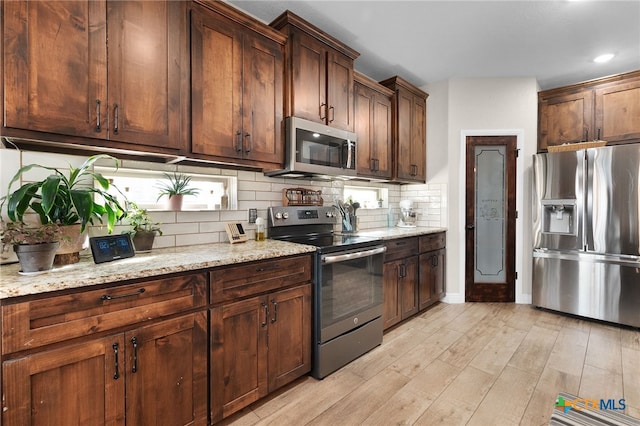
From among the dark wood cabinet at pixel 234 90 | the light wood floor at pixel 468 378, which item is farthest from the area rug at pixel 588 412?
the dark wood cabinet at pixel 234 90

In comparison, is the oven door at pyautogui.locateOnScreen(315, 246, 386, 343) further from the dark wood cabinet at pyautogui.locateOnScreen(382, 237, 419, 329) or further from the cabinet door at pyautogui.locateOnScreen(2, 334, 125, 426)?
the cabinet door at pyautogui.locateOnScreen(2, 334, 125, 426)

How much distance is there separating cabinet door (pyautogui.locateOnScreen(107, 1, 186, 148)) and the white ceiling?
2.74 feet

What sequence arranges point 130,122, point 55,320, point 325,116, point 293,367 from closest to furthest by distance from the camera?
point 55,320 → point 130,122 → point 293,367 → point 325,116

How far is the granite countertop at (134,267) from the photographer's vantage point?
43.4 inches

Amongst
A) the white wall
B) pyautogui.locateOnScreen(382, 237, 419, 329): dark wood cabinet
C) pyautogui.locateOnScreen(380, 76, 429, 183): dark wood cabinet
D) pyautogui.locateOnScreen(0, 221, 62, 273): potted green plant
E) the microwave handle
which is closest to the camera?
pyautogui.locateOnScreen(0, 221, 62, 273): potted green plant

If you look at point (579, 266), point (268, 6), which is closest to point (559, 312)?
point (579, 266)

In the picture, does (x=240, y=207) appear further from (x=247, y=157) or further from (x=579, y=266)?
(x=579, y=266)

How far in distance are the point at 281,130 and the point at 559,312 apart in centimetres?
359

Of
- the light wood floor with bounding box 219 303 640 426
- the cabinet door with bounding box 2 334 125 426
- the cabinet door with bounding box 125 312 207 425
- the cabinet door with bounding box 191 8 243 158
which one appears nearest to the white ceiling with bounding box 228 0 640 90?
the cabinet door with bounding box 191 8 243 158

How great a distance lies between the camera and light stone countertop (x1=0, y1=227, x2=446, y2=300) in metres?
1.10

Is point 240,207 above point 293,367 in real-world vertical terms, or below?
above

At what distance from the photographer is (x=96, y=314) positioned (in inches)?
47.8

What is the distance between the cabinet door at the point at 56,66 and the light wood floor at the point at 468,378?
1.76 m

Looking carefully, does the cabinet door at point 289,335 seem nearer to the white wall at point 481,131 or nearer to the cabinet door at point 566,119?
the white wall at point 481,131
